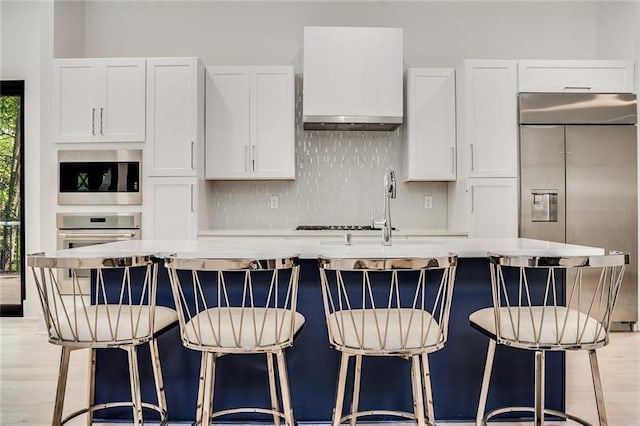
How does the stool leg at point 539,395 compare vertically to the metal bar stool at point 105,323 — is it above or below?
below

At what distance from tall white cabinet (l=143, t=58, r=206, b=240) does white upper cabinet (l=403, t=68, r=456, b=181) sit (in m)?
1.74

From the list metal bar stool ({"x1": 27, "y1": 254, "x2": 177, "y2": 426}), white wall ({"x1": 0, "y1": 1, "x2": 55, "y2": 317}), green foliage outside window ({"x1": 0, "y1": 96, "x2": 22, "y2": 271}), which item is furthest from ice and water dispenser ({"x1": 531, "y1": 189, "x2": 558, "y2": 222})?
green foliage outside window ({"x1": 0, "y1": 96, "x2": 22, "y2": 271})

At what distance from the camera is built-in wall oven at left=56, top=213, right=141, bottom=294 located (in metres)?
4.10

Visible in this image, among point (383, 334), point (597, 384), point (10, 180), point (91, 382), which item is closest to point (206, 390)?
point (383, 334)

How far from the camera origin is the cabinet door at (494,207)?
416 cm

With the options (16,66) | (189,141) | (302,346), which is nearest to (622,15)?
(189,141)

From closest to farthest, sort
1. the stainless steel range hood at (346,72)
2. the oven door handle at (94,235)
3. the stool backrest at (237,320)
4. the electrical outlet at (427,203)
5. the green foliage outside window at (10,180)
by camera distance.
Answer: the stool backrest at (237,320) → the oven door handle at (94,235) → the stainless steel range hood at (346,72) → the electrical outlet at (427,203) → the green foliage outside window at (10,180)

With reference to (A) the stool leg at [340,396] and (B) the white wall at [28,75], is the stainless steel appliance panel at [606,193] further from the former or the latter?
(B) the white wall at [28,75]

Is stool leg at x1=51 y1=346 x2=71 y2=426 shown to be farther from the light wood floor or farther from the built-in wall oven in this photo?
the built-in wall oven

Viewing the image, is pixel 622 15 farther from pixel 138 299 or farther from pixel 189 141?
pixel 138 299

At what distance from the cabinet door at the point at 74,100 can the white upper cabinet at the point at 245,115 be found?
901mm

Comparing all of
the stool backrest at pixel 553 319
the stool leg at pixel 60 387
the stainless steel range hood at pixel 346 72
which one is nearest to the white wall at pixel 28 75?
the stainless steel range hood at pixel 346 72

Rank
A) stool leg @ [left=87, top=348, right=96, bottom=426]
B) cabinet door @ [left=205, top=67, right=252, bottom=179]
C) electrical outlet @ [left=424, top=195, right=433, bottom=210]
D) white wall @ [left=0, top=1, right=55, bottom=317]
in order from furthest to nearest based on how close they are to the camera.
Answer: white wall @ [left=0, top=1, right=55, bottom=317] < electrical outlet @ [left=424, top=195, right=433, bottom=210] < cabinet door @ [left=205, top=67, right=252, bottom=179] < stool leg @ [left=87, top=348, right=96, bottom=426]

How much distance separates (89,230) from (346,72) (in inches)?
93.0
